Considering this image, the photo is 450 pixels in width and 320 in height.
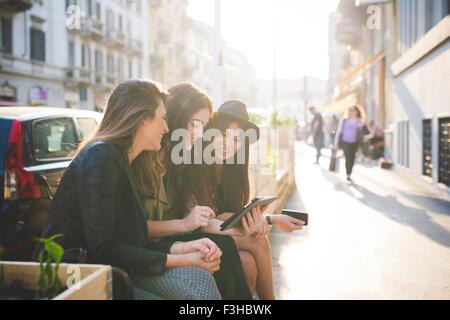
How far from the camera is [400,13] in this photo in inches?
598

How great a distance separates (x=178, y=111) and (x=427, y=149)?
10.1 m

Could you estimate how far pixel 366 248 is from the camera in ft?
19.1

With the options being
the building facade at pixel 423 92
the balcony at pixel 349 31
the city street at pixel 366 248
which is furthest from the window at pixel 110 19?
the city street at pixel 366 248

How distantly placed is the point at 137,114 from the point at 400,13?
47.4 ft

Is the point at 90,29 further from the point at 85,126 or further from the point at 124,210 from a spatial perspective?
the point at 124,210

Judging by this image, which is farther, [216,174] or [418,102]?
[418,102]

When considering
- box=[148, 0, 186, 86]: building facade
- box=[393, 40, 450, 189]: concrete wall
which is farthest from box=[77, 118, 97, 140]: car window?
box=[148, 0, 186, 86]: building facade

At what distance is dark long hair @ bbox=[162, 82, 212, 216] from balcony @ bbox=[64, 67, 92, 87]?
30.9m

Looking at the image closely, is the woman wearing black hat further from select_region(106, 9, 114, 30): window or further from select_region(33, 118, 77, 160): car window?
select_region(106, 9, 114, 30): window

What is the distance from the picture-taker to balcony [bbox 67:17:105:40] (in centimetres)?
3477

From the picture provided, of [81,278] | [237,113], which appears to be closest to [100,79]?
[237,113]
